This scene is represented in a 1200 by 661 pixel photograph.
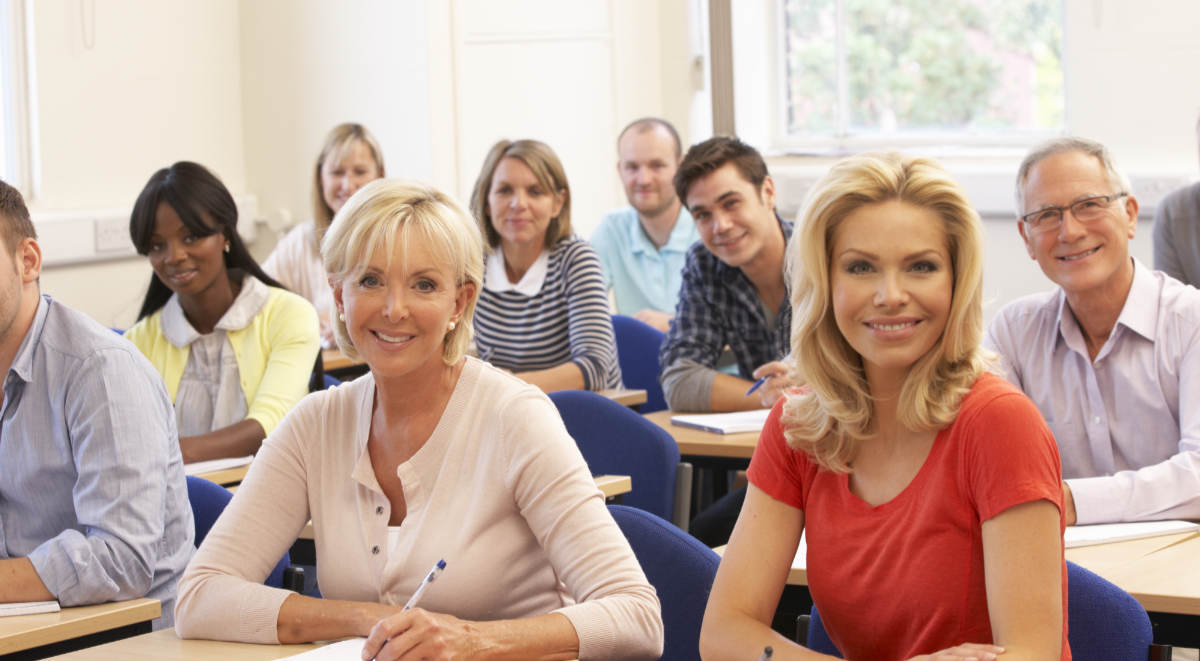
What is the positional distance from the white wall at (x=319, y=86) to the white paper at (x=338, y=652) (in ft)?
12.7

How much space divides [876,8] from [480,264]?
164 inches

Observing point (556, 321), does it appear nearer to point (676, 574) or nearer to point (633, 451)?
point (633, 451)

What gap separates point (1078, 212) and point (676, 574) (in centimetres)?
119

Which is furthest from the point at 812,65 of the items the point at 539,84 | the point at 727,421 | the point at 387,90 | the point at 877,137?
the point at 727,421

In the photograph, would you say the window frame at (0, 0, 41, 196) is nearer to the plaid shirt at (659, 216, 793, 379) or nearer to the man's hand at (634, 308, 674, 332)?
the man's hand at (634, 308, 674, 332)

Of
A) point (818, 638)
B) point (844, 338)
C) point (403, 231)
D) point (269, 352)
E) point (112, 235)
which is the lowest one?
point (818, 638)

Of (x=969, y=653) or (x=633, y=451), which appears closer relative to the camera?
(x=969, y=653)

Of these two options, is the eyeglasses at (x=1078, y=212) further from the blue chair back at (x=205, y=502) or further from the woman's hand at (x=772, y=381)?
the blue chair back at (x=205, y=502)

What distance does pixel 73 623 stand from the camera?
5.47 ft

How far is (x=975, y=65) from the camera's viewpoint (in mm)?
5145

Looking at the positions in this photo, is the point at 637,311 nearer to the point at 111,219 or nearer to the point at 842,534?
the point at 111,219

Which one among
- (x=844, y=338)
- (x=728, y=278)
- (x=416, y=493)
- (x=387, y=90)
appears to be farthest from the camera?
(x=387, y=90)

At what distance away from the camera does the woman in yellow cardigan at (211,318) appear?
2869mm

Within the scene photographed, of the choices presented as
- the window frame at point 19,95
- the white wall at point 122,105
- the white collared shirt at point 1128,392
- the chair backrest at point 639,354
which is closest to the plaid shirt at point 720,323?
the chair backrest at point 639,354
